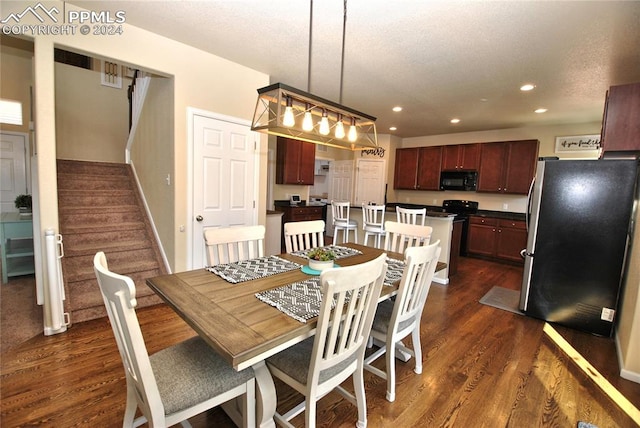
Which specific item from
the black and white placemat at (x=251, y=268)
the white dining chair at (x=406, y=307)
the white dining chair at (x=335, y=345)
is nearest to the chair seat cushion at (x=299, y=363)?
the white dining chair at (x=335, y=345)

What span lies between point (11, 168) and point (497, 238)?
8.13 meters

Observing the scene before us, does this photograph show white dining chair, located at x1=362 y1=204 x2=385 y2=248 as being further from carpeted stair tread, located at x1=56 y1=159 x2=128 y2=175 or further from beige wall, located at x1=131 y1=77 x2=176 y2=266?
carpeted stair tread, located at x1=56 y1=159 x2=128 y2=175

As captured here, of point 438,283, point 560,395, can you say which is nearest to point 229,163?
point 438,283

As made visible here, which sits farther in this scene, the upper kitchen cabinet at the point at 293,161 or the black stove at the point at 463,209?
the black stove at the point at 463,209

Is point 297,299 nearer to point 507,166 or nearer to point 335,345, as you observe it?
point 335,345

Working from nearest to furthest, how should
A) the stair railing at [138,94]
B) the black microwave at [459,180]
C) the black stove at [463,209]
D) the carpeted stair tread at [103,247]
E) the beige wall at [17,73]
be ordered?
1. the carpeted stair tread at [103,247]
2. the stair railing at [138,94]
3. the beige wall at [17,73]
4. the black stove at [463,209]
5. the black microwave at [459,180]

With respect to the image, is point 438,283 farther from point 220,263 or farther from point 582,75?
point 220,263

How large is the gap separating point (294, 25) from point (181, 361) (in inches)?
99.7

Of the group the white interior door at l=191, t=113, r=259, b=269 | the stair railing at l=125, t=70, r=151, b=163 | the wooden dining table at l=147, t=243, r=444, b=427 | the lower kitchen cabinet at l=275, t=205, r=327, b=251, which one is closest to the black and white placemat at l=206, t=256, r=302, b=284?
the wooden dining table at l=147, t=243, r=444, b=427

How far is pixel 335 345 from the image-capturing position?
1429 mm

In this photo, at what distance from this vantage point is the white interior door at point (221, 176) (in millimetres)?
3197

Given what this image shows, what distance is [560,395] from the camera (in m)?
1.95

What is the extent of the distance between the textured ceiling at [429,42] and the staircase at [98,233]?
7.77ft

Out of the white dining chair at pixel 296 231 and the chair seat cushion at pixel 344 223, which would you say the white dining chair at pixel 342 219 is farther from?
the white dining chair at pixel 296 231
